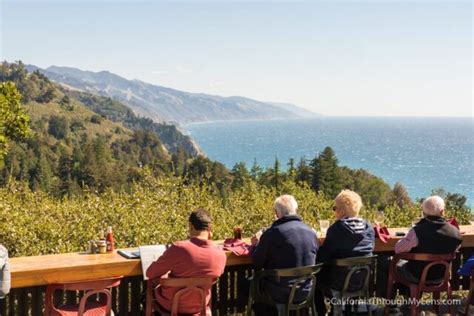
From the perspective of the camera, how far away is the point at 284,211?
440 centimetres

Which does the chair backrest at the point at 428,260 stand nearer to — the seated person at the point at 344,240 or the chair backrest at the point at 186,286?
the seated person at the point at 344,240

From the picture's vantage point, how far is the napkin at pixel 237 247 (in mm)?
4805

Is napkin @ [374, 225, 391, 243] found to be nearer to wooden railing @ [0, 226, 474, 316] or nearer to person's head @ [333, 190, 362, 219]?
wooden railing @ [0, 226, 474, 316]

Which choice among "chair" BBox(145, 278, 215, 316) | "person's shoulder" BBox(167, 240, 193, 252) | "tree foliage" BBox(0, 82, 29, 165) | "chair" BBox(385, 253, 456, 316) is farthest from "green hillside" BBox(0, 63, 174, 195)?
"person's shoulder" BBox(167, 240, 193, 252)

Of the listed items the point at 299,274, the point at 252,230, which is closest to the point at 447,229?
the point at 299,274

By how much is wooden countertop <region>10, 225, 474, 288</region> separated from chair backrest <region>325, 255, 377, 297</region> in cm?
166

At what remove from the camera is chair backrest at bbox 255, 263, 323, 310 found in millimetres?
4176

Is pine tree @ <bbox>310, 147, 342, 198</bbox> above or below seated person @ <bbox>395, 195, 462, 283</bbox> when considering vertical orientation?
below

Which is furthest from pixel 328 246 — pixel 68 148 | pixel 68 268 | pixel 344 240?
pixel 68 148

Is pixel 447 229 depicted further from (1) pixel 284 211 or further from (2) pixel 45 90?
(2) pixel 45 90

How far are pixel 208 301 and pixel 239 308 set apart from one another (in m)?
1.38

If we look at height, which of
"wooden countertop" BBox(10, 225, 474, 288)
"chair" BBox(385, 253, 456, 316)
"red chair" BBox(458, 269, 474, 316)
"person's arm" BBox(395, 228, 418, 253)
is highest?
"person's arm" BBox(395, 228, 418, 253)

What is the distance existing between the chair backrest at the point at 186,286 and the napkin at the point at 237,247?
2.61 feet

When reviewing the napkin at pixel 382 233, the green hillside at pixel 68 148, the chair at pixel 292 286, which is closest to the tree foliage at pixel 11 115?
the green hillside at pixel 68 148
